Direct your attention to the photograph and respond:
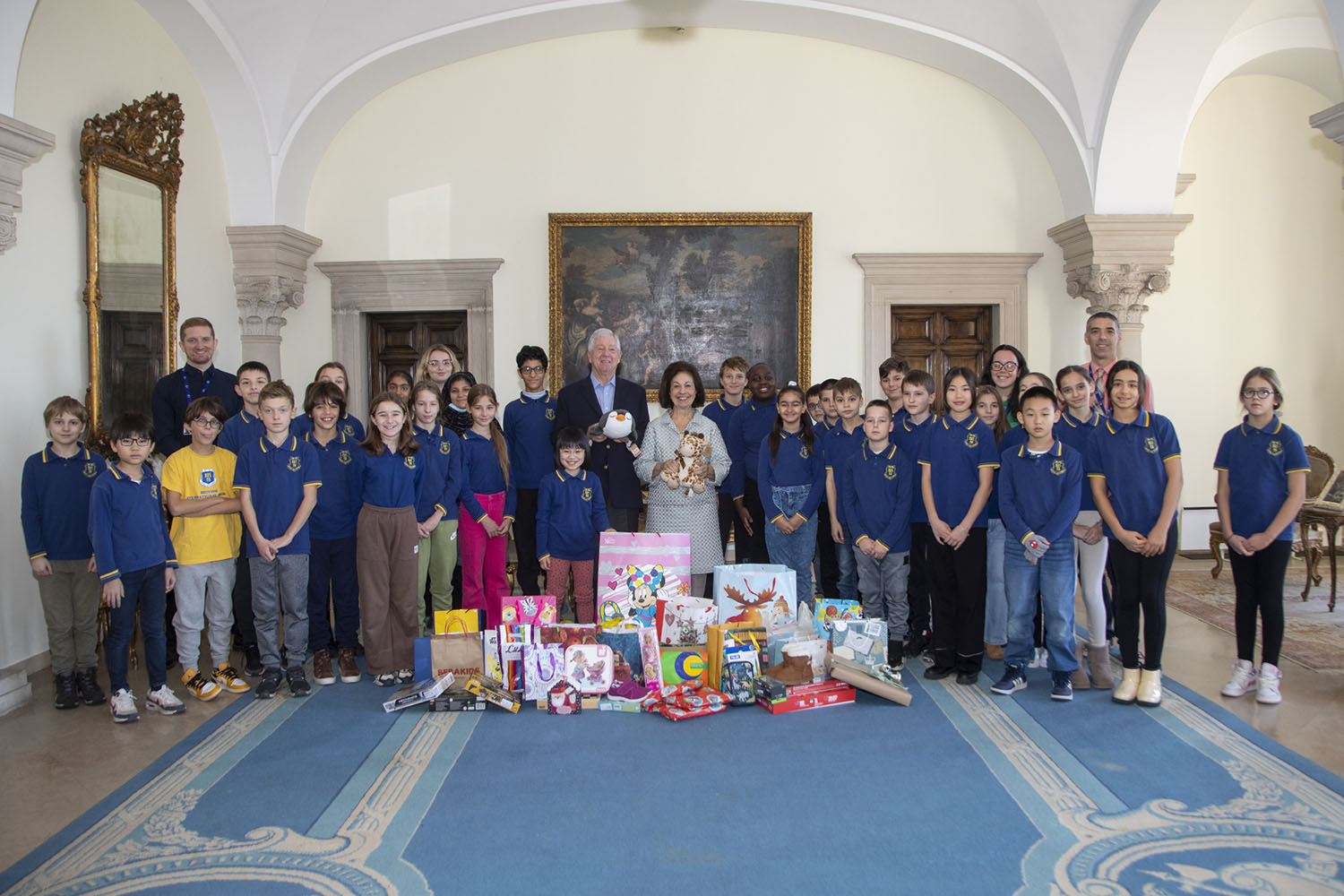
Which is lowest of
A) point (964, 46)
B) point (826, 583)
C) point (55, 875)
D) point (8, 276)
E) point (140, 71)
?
point (55, 875)

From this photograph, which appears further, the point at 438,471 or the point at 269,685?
the point at 438,471

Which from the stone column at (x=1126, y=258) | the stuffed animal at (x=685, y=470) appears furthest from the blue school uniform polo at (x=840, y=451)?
the stone column at (x=1126, y=258)

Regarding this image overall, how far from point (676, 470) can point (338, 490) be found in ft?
5.94

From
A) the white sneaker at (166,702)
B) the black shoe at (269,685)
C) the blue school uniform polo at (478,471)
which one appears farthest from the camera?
the blue school uniform polo at (478,471)

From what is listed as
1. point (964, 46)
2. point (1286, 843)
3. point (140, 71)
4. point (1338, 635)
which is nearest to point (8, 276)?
point (140, 71)

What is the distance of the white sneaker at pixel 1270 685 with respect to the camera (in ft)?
14.0

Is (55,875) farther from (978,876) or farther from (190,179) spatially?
(190,179)

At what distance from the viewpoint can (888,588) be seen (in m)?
4.87

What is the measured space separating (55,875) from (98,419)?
129 inches

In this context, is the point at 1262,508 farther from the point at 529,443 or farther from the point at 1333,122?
the point at 529,443

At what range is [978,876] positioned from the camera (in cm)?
274

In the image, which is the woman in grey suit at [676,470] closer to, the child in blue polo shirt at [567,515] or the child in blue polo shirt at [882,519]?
the child in blue polo shirt at [567,515]

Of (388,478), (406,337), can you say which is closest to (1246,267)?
(406,337)

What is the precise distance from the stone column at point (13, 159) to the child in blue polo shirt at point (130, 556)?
1192 millimetres
